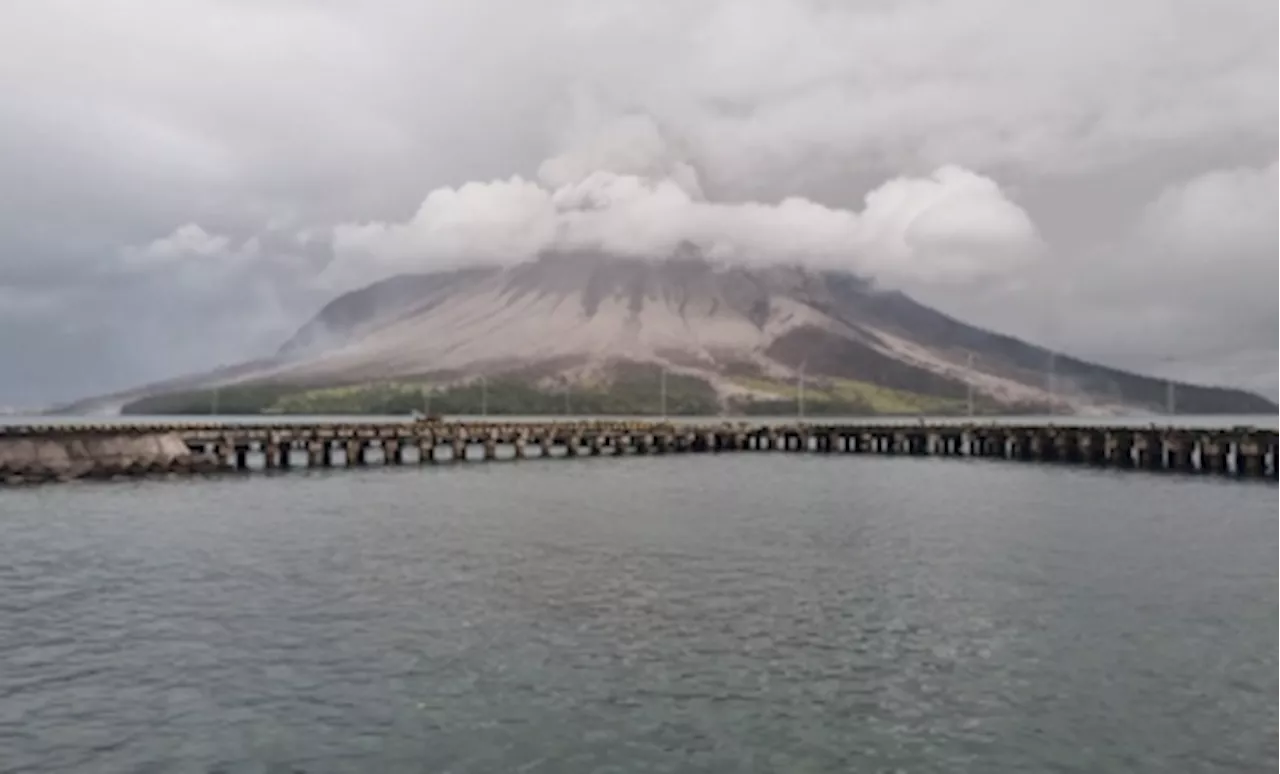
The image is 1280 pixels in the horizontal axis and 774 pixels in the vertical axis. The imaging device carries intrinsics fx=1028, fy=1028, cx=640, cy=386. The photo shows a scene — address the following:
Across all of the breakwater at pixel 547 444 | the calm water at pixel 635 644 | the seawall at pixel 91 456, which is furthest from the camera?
the breakwater at pixel 547 444

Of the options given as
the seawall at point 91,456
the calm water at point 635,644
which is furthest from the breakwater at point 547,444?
the calm water at point 635,644

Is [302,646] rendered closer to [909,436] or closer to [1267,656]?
[1267,656]

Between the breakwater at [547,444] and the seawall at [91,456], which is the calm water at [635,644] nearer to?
the seawall at [91,456]

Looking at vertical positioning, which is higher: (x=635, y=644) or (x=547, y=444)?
(x=547, y=444)

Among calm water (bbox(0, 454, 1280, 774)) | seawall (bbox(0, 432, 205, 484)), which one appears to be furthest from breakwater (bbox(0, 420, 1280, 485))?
calm water (bbox(0, 454, 1280, 774))

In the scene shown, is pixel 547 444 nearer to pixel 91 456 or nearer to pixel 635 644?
pixel 91 456

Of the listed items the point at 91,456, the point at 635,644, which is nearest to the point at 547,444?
the point at 91,456

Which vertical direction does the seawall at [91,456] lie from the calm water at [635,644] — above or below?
above
